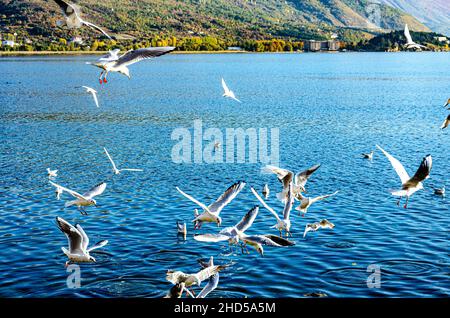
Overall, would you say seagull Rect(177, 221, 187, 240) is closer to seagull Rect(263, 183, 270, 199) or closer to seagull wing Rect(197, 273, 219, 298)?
seagull Rect(263, 183, 270, 199)

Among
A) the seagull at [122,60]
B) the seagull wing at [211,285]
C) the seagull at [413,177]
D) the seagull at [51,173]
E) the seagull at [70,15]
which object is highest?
the seagull at [70,15]

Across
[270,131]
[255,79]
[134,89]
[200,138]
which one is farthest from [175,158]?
[255,79]

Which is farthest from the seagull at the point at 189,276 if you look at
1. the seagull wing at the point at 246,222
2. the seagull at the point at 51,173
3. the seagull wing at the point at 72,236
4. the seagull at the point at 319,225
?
the seagull at the point at 51,173

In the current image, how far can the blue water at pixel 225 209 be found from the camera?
19.1 metres

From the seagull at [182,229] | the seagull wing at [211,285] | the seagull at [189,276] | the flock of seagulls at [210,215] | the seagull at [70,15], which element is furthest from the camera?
the seagull at [182,229]

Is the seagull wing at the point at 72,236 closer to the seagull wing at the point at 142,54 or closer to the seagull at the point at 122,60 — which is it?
the seagull at the point at 122,60

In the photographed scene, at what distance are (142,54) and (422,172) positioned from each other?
7.47 meters

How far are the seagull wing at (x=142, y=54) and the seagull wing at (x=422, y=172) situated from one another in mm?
6340

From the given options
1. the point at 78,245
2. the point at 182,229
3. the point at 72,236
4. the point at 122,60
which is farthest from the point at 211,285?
the point at 182,229

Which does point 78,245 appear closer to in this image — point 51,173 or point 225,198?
point 225,198

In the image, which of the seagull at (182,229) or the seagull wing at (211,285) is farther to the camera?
the seagull at (182,229)

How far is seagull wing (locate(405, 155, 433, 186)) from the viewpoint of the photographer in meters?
15.2

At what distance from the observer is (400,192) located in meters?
17.2

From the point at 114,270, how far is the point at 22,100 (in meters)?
64.0
